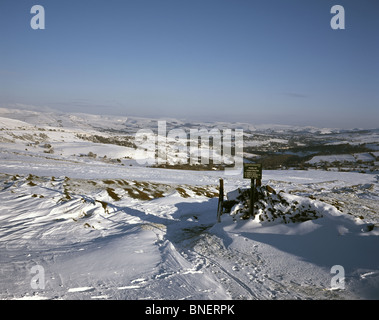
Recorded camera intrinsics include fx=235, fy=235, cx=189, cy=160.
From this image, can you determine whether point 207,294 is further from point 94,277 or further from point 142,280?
point 94,277

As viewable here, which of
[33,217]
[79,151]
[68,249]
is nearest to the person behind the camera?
[68,249]

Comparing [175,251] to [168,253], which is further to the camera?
[175,251]

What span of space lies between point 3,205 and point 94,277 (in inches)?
271

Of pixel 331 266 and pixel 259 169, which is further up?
pixel 259 169

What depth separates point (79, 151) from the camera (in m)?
43.8

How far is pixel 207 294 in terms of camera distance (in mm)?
4961

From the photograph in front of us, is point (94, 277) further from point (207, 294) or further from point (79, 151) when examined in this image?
point (79, 151)

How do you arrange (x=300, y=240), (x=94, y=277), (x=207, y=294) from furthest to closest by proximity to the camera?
(x=300, y=240) < (x=94, y=277) < (x=207, y=294)

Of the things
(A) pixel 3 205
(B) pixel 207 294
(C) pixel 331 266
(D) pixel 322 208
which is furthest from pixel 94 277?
(D) pixel 322 208
